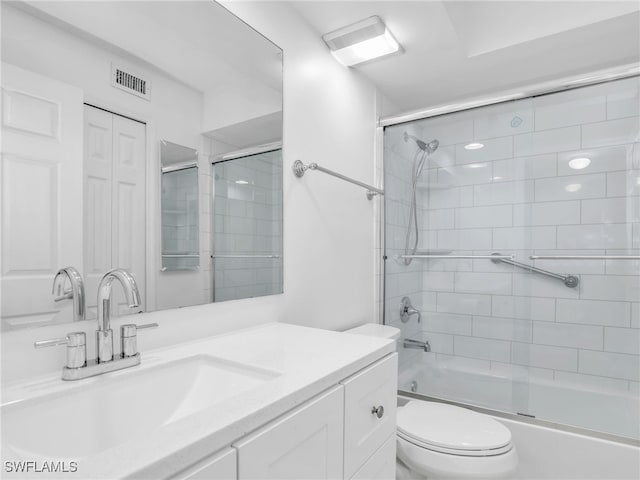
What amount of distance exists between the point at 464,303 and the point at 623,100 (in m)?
1.21

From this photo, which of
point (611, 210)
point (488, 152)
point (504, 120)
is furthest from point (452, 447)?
point (504, 120)

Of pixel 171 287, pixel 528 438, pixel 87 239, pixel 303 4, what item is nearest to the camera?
pixel 87 239

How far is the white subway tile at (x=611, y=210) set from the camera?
1737 millimetres

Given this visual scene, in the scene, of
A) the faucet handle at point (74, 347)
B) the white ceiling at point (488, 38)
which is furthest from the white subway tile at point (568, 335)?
the faucet handle at point (74, 347)

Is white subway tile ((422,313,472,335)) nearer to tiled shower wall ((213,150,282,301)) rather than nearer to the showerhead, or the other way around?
the showerhead

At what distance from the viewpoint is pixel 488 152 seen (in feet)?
6.64

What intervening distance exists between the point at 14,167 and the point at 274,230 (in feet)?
2.66

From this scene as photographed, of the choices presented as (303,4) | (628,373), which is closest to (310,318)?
(303,4)

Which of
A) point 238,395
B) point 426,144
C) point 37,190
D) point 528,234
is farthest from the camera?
point 426,144

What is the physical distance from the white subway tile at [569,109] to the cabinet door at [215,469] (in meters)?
2.00

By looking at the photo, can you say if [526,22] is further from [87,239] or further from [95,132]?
[87,239]

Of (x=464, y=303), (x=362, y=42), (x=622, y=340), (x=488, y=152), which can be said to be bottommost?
(x=622, y=340)

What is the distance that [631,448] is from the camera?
5.05 ft

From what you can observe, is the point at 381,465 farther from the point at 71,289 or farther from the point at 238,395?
the point at 71,289
